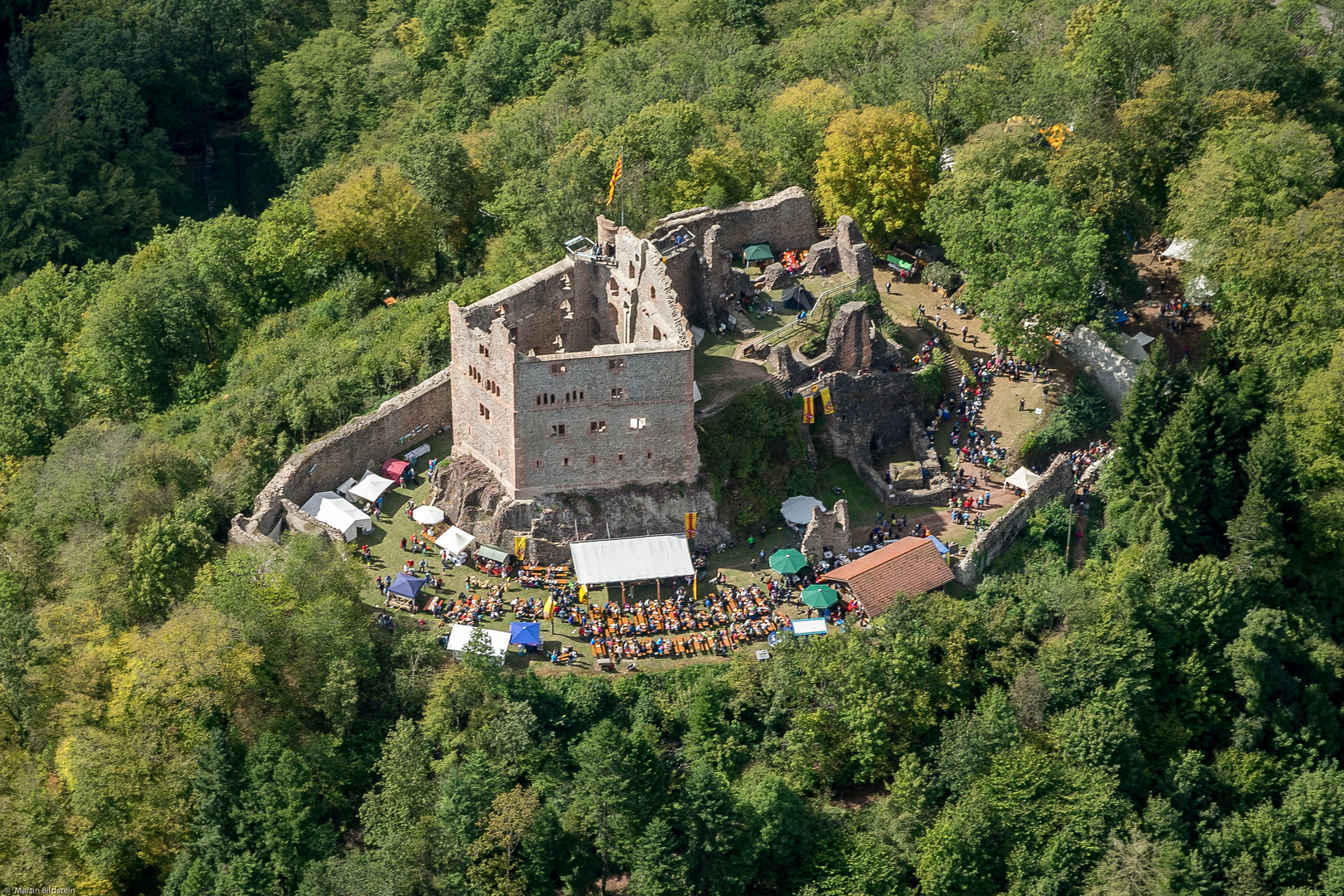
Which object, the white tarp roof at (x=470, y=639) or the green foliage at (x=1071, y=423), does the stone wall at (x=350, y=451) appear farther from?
the green foliage at (x=1071, y=423)

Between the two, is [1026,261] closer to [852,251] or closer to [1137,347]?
[1137,347]

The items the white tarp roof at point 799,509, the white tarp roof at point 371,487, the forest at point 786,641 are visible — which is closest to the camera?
the forest at point 786,641

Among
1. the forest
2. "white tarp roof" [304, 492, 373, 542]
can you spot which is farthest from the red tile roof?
"white tarp roof" [304, 492, 373, 542]

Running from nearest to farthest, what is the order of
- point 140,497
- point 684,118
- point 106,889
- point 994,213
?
point 106,889
point 140,497
point 994,213
point 684,118

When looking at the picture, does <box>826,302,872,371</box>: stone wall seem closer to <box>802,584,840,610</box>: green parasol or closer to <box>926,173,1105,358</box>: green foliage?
<box>926,173,1105,358</box>: green foliage

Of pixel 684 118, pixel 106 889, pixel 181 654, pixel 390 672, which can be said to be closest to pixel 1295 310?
pixel 684 118

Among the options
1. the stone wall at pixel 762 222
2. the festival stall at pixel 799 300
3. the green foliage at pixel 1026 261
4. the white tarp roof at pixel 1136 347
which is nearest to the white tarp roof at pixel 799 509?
the festival stall at pixel 799 300

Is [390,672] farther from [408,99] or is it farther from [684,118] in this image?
[408,99]
